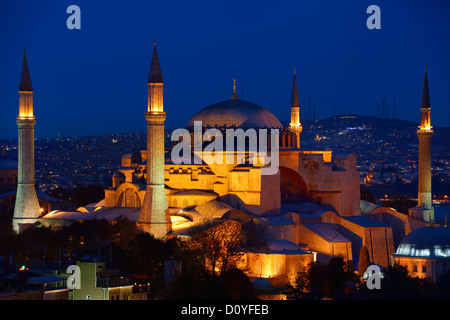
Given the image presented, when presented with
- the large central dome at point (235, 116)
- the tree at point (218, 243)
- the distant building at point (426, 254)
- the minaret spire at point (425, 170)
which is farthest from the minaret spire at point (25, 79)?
the minaret spire at point (425, 170)

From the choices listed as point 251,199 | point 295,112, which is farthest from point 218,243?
point 295,112

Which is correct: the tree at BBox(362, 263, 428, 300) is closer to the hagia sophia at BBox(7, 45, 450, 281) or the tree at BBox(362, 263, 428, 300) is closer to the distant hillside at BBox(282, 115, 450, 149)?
the hagia sophia at BBox(7, 45, 450, 281)

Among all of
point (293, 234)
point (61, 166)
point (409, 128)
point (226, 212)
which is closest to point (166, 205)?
point (226, 212)

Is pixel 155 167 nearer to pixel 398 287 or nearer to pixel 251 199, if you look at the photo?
pixel 251 199

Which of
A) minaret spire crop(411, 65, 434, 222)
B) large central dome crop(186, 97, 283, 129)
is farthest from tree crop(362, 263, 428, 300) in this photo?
minaret spire crop(411, 65, 434, 222)

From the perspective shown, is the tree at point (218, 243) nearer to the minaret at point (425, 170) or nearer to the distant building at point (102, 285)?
the distant building at point (102, 285)

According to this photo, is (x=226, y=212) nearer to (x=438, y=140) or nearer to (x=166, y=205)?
(x=166, y=205)
